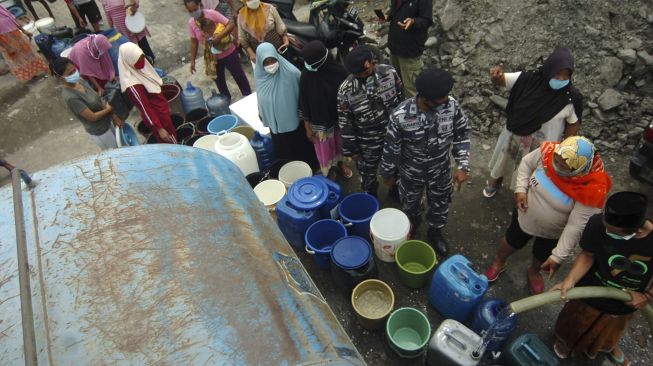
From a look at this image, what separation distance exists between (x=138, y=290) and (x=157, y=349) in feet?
0.86

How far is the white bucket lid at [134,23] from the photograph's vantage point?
6484 millimetres

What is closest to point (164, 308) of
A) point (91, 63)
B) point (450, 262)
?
point (450, 262)

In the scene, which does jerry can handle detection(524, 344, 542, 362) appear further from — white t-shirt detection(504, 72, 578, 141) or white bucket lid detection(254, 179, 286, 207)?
white bucket lid detection(254, 179, 286, 207)

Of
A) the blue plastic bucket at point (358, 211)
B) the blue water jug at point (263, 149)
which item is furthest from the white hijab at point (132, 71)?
the blue plastic bucket at point (358, 211)

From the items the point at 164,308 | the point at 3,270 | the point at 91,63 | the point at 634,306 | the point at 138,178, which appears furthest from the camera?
the point at 91,63

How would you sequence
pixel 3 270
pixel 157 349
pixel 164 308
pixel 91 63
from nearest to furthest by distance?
pixel 157 349
pixel 164 308
pixel 3 270
pixel 91 63

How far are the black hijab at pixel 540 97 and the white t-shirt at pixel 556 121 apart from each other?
33 mm

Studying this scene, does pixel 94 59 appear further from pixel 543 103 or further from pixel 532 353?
pixel 532 353

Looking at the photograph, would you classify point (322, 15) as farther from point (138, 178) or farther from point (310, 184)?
point (138, 178)

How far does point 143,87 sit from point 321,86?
2.12 meters

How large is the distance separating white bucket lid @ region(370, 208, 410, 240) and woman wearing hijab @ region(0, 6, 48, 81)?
7474 mm

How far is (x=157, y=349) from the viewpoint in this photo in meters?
1.35

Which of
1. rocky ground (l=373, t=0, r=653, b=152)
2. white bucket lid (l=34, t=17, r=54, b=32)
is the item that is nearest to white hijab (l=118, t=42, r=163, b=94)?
rocky ground (l=373, t=0, r=653, b=152)

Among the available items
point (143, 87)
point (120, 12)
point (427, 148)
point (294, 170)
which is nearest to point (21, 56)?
point (120, 12)
